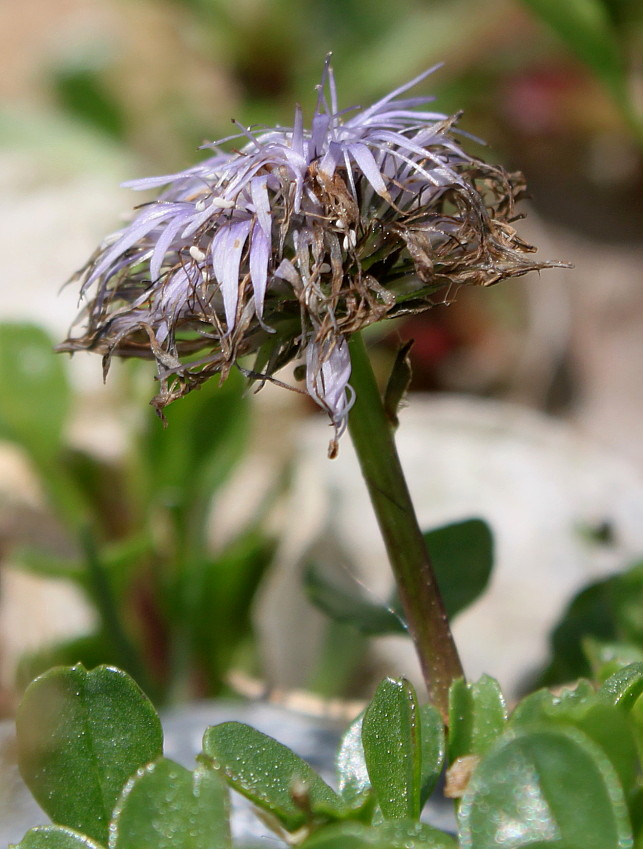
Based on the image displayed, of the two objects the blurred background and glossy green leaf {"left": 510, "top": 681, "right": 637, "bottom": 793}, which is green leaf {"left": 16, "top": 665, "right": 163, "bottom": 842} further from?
the blurred background

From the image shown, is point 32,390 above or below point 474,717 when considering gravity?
above

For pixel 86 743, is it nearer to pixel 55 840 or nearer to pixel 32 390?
pixel 55 840

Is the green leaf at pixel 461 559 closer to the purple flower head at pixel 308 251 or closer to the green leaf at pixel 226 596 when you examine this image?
the purple flower head at pixel 308 251

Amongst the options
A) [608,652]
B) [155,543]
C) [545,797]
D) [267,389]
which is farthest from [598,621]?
[267,389]

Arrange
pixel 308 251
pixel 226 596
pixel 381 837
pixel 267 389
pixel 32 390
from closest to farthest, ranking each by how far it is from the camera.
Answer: pixel 381 837 < pixel 308 251 < pixel 32 390 < pixel 226 596 < pixel 267 389

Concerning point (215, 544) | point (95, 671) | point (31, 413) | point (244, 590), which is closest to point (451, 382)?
point (215, 544)

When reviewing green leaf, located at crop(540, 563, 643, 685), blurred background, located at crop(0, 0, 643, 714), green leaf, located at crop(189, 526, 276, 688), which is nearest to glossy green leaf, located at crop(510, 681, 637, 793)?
green leaf, located at crop(540, 563, 643, 685)
